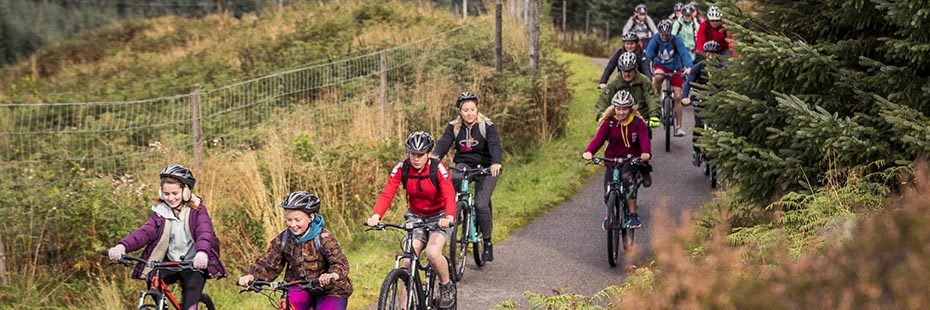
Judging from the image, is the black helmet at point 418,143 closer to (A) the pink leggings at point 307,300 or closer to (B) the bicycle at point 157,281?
(A) the pink leggings at point 307,300

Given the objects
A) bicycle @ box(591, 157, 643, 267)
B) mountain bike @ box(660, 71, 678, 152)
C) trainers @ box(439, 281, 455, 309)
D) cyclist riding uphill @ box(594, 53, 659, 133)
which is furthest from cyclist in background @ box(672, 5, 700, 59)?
trainers @ box(439, 281, 455, 309)

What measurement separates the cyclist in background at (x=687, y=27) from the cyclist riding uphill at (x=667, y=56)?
8.21 ft

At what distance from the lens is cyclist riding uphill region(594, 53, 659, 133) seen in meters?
12.6

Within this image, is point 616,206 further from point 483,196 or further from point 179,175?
point 179,175

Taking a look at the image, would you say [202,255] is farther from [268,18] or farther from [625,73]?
[268,18]

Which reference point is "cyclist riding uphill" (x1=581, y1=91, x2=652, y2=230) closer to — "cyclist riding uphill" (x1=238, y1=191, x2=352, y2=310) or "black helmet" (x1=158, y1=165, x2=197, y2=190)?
"cyclist riding uphill" (x1=238, y1=191, x2=352, y2=310)

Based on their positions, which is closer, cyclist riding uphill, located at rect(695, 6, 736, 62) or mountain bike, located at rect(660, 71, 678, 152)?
cyclist riding uphill, located at rect(695, 6, 736, 62)

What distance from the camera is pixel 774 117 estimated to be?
9.01m

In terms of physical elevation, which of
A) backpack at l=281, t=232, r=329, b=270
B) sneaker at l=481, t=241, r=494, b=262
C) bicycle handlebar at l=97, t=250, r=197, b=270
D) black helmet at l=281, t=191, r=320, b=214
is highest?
black helmet at l=281, t=191, r=320, b=214

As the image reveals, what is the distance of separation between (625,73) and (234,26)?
26887 millimetres

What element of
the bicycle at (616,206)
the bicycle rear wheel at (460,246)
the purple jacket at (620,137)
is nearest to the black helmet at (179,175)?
the bicycle rear wheel at (460,246)

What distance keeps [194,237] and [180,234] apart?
96mm

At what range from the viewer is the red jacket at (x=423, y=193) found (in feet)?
28.5

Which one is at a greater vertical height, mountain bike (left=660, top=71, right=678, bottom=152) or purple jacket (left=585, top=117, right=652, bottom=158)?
purple jacket (left=585, top=117, right=652, bottom=158)
